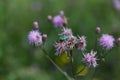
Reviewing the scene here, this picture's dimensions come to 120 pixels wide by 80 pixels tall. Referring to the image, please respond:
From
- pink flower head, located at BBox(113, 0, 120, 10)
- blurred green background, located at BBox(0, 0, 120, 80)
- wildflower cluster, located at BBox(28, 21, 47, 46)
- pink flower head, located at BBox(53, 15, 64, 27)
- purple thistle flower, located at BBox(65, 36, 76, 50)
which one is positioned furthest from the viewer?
pink flower head, located at BBox(113, 0, 120, 10)

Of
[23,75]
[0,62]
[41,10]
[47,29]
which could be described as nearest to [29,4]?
[41,10]

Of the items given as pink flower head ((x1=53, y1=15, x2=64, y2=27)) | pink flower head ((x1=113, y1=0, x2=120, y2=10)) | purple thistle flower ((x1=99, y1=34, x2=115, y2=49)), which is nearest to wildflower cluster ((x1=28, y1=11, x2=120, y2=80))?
purple thistle flower ((x1=99, y1=34, x2=115, y2=49))

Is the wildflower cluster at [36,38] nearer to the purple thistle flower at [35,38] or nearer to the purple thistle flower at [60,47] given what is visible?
the purple thistle flower at [35,38]

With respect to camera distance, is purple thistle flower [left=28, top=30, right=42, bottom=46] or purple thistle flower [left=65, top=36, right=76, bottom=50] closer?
purple thistle flower [left=65, top=36, right=76, bottom=50]

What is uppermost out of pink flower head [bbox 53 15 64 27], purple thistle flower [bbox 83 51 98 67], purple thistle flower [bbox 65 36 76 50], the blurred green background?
the blurred green background

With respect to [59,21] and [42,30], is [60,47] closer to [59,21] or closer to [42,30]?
[59,21]

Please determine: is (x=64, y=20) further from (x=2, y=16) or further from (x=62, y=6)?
(x=62, y=6)

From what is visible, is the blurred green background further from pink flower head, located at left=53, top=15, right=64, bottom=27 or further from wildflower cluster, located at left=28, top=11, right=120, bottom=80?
wildflower cluster, located at left=28, top=11, right=120, bottom=80

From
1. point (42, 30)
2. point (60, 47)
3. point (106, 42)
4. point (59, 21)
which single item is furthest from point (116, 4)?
point (60, 47)

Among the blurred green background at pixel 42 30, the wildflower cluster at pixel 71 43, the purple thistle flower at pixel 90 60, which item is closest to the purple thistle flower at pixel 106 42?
the wildflower cluster at pixel 71 43
